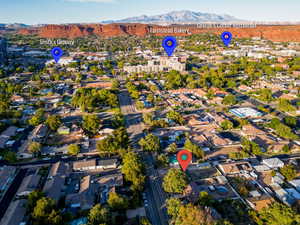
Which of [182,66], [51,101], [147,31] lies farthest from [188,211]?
[147,31]

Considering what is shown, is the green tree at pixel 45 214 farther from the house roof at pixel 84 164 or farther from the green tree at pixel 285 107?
the green tree at pixel 285 107

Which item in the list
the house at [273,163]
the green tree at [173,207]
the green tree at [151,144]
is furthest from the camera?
the green tree at [151,144]

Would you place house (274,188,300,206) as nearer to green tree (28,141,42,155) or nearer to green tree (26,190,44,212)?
green tree (26,190,44,212)

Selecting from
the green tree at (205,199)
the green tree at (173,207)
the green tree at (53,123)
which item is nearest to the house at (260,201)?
the green tree at (205,199)

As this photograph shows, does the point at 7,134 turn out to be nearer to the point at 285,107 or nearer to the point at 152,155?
the point at 152,155

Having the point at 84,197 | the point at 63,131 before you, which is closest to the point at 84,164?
the point at 84,197
